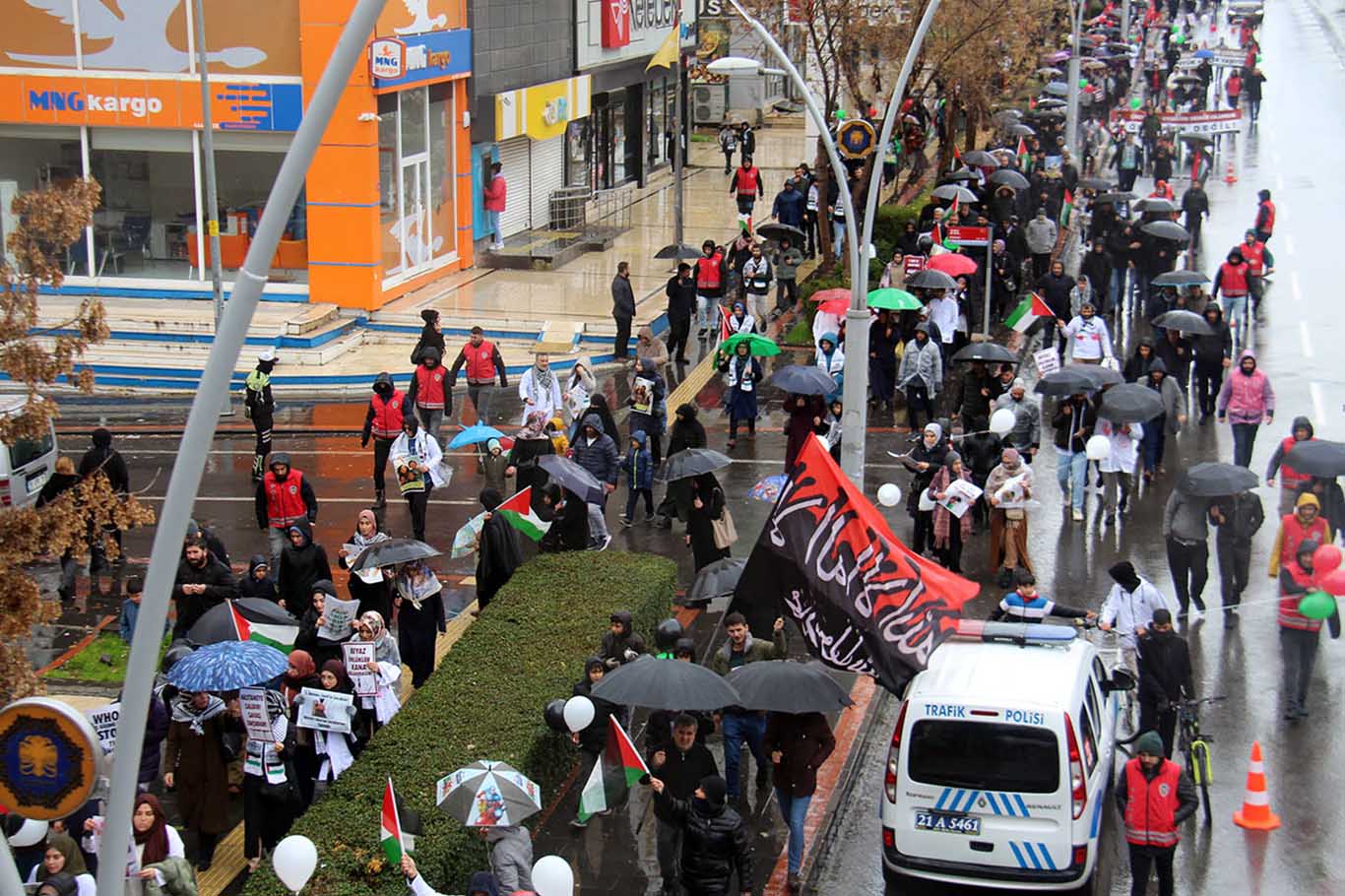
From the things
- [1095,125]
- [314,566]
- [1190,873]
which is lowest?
[1190,873]

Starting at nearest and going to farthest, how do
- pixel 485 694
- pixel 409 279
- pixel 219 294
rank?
pixel 485 694 < pixel 219 294 < pixel 409 279

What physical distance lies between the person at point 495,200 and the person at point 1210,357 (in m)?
16.3

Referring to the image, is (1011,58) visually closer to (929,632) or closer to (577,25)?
(577,25)

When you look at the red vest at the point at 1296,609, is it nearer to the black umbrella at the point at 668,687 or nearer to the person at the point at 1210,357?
the black umbrella at the point at 668,687

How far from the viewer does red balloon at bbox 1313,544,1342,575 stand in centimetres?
1487

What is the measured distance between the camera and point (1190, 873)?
41.2 ft

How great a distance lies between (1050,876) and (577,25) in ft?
104

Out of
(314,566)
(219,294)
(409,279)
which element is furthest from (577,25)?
(314,566)

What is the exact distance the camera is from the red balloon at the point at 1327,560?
48.8ft

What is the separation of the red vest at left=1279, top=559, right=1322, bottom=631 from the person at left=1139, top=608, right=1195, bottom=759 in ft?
5.19

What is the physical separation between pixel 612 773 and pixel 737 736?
1416 millimetres

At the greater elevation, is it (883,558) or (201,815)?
(883,558)

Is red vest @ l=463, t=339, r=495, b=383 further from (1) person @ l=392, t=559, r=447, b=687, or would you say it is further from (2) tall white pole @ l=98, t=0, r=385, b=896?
(2) tall white pole @ l=98, t=0, r=385, b=896

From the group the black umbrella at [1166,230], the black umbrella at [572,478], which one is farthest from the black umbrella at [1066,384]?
the black umbrella at [1166,230]
